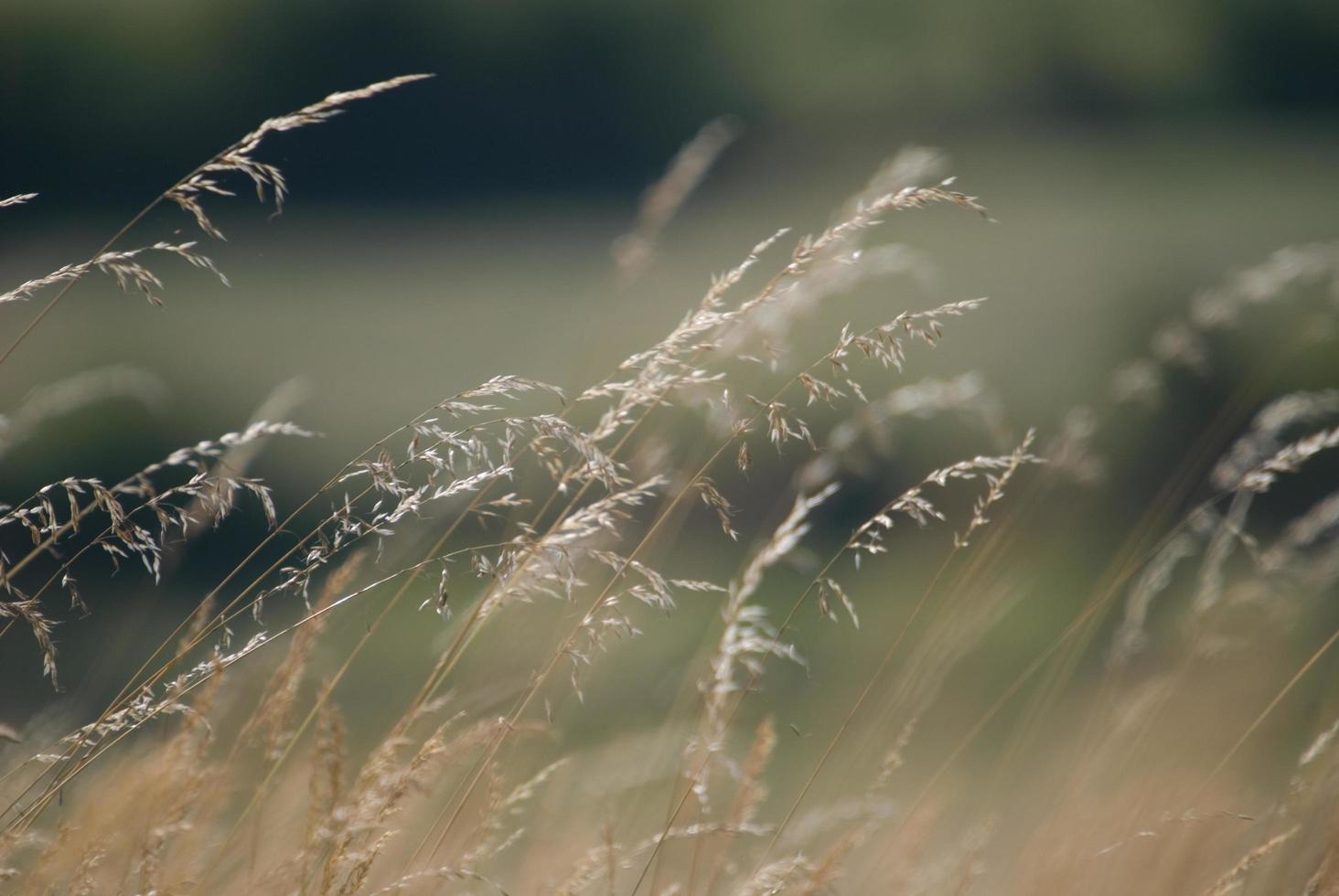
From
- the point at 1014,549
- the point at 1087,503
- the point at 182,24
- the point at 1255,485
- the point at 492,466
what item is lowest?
the point at 1087,503

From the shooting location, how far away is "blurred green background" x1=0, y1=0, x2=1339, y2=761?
472 inches

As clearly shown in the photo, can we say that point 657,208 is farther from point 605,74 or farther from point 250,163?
point 605,74

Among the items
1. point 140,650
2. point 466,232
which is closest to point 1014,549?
point 140,650

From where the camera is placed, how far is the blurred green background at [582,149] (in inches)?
472

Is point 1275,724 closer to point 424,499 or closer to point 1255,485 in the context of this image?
point 1255,485

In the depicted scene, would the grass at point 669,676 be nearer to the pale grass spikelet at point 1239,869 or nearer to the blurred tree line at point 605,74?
the pale grass spikelet at point 1239,869

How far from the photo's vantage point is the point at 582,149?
1488cm

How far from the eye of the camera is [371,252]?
46.5ft

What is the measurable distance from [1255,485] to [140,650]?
8610 mm

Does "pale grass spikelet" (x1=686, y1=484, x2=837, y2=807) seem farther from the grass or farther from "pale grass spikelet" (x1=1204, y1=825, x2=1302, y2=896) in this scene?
"pale grass spikelet" (x1=1204, y1=825, x2=1302, y2=896)

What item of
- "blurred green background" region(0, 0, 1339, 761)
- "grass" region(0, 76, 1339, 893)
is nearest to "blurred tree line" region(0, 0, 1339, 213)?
"blurred green background" region(0, 0, 1339, 761)

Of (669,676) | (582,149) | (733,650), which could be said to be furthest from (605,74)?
(733,650)

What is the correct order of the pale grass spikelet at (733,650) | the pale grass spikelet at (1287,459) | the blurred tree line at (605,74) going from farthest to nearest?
the blurred tree line at (605,74) → the pale grass spikelet at (1287,459) → the pale grass spikelet at (733,650)

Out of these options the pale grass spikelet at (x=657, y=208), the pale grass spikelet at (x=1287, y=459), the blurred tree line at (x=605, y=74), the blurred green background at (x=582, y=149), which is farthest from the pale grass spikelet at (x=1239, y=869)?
the blurred tree line at (x=605, y=74)
